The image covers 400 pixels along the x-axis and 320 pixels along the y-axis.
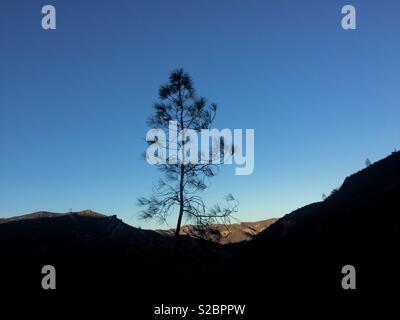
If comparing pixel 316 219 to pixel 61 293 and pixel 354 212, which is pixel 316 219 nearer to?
pixel 354 212

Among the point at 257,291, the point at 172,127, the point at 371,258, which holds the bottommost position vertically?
the point at 257,291

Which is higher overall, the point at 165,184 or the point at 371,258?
the point at 165,184

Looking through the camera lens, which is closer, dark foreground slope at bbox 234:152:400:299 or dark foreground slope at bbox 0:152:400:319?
dark foreground slope at bbox 0:152:400:319

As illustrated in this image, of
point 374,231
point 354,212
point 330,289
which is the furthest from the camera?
point 354,212

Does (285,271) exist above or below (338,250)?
below

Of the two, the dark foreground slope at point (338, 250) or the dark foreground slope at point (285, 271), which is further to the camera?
the dark foreground slope at point (338, 250)

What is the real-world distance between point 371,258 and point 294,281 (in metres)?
3.72

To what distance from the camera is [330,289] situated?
1627 centimetres

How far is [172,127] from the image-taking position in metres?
18.3

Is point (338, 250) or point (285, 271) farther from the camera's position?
point (285, 271)
